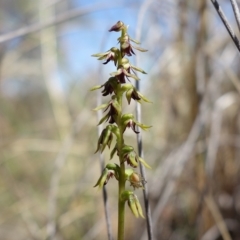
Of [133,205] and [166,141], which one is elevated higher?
[166,141]

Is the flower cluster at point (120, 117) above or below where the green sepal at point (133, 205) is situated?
above

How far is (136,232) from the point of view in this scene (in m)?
1.17

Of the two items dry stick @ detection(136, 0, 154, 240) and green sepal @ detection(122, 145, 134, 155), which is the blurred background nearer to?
dry stick @ detection(136, 0, 154, 240)

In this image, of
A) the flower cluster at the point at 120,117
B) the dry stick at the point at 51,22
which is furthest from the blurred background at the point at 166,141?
the flower cluster at the point at 120,117

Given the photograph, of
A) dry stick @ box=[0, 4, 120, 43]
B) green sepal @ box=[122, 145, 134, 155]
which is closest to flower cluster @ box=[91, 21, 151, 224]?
green sepal @ box=[122, 145, 134, 155]

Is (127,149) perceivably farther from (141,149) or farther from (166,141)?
(166,141)

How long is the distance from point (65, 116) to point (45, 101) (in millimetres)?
1377

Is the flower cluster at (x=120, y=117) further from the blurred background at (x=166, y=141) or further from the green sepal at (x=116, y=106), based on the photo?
the blurred background at (x=166, y=141)

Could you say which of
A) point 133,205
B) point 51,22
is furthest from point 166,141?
point 133,205

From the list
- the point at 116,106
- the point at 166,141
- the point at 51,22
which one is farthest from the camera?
the point at 166,141

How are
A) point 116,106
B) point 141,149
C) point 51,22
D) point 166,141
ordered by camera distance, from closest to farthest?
point 116,106 < point 141,149 < point 51,22 < point 166,141

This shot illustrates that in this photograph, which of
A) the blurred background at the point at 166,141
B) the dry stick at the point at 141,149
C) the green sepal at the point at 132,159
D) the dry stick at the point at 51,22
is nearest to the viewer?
the green sepal at the point at 132,159

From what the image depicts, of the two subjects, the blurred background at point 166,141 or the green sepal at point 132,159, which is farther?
the blurred background at point 166,141

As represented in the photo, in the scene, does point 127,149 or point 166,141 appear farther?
point 166,141
